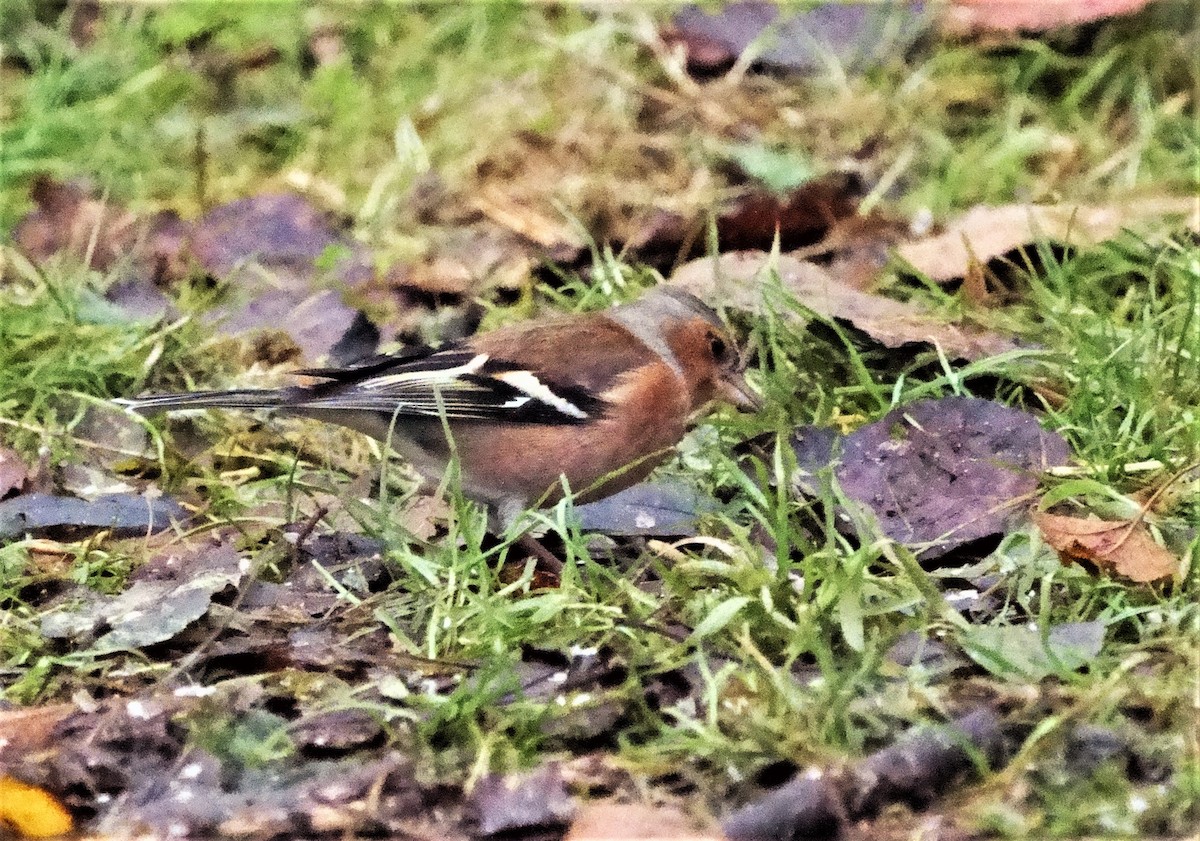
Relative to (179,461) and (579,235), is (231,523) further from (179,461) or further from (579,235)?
(579,235)

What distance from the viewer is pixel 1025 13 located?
514cm

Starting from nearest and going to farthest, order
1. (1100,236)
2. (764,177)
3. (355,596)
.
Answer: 1. (355,596)
2. (1100,236)
3. (764,177)

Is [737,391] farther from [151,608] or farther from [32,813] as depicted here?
[32,813]

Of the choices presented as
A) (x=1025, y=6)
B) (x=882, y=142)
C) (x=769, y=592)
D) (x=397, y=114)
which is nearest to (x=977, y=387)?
(x=769, y=592)

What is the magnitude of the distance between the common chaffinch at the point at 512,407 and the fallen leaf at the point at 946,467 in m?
0.46

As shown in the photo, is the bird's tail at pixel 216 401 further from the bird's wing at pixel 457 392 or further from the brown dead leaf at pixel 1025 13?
the brown dead leaf at pixel 1025 13

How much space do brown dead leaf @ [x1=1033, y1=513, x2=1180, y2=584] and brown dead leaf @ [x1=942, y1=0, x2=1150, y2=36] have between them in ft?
9.20

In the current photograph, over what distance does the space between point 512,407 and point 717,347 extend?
567 millimetres

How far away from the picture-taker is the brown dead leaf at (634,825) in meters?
2.03

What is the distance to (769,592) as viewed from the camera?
251cm

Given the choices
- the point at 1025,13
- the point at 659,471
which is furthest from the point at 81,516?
the point at 1025,13

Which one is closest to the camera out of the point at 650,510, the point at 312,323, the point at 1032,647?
the point at 1032,647

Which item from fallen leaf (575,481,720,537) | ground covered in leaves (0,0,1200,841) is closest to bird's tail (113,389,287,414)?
ground covered in leaves (0,0,1200,841)

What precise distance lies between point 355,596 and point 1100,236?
235 cm
